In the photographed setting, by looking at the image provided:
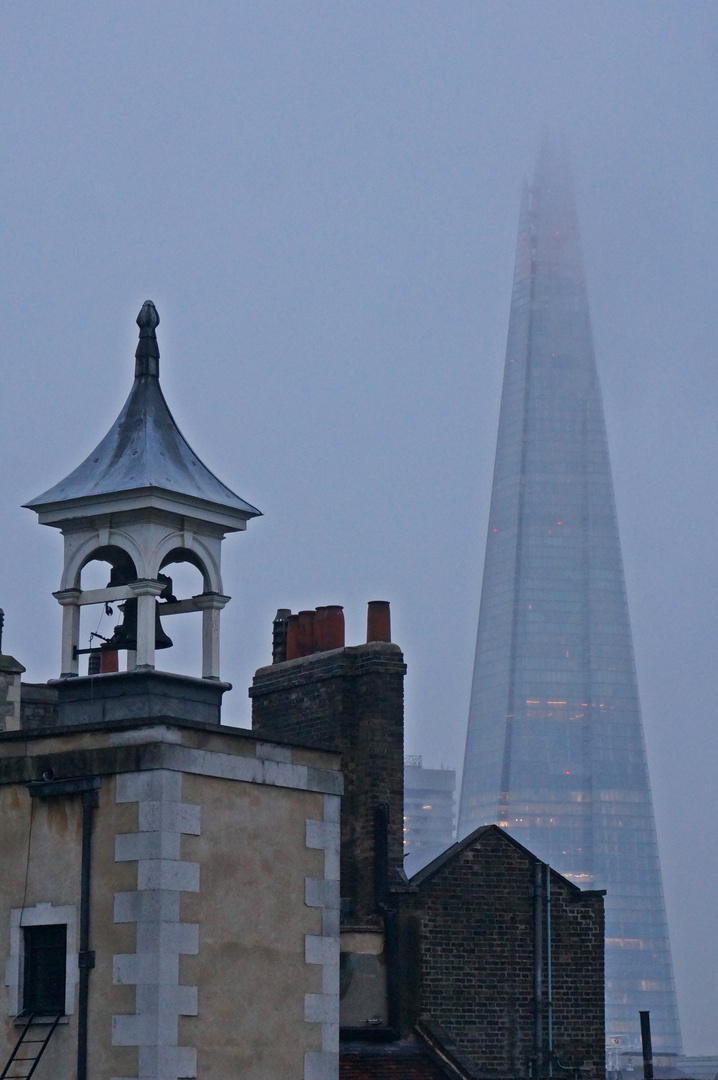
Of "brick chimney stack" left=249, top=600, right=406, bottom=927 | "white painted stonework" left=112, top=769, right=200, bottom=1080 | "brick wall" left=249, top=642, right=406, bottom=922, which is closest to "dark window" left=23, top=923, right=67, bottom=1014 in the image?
"white painted stonework" left=112, top=769, right=200, bottom=1080

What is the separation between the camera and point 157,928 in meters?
16.9

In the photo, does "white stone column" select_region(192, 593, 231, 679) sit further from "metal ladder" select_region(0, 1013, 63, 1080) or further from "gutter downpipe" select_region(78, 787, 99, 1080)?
"metal ladder" select_region(0, 1013, 63, 1080)

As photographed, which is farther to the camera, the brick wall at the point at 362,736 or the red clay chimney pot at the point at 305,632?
the red clay chimney pot at the point at 305,632

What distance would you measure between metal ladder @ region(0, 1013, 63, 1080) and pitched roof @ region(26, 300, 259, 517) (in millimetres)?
4942

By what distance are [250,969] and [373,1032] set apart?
1000cm

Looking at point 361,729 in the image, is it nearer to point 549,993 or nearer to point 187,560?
point 549,993

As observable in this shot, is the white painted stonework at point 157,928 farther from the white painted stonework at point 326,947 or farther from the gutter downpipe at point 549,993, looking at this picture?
the gutter downpipe at point 549,993

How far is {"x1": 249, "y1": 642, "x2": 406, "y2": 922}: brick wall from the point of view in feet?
92.7

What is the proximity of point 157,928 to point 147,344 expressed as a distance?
20.7ft

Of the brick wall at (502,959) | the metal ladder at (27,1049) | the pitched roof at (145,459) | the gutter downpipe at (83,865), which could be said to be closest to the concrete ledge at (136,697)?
the gutter downpipe at (83,865)

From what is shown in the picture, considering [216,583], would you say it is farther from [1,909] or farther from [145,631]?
[1,909]

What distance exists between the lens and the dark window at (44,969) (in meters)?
17.6

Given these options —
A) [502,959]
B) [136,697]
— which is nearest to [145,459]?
[136,697]

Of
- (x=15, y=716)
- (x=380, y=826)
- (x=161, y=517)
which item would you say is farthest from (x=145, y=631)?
(x=380, y=826)
